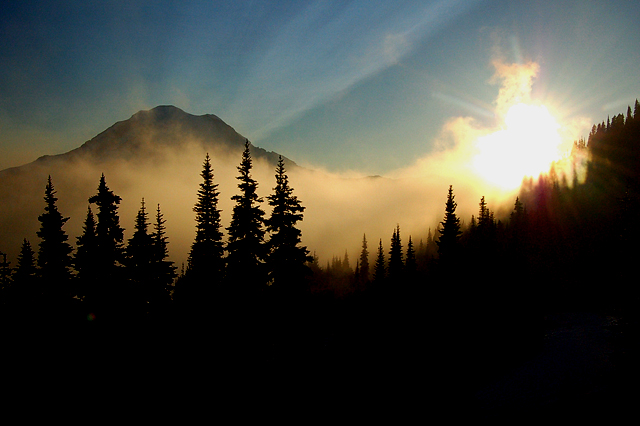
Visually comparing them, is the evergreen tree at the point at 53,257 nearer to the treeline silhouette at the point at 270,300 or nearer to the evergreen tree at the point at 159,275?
the treeline silhouette at the point at 270,300

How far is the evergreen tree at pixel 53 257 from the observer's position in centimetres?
2918

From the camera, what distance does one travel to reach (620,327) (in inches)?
633

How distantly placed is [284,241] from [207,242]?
339 inches

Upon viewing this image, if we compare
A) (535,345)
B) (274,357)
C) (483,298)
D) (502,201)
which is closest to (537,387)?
(535,345)

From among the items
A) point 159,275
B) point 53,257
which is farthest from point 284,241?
point 53,257

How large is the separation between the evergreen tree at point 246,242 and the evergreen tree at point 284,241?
38.9 inches

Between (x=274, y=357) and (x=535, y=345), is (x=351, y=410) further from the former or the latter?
(x=535, y=345)

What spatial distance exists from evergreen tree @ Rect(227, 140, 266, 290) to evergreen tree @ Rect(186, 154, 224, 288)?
9.31 feet

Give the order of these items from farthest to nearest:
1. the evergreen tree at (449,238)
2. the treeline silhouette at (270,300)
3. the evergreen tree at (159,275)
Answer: the evergreen tree at (449,238), the evergreen tree at (159,275), the treeline silhouette at (270,300)

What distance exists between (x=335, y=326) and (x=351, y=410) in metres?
19.0

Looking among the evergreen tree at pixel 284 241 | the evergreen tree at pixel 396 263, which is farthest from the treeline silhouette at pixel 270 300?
the evergreen tree at pixel 396 263

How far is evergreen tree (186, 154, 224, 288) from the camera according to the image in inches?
981

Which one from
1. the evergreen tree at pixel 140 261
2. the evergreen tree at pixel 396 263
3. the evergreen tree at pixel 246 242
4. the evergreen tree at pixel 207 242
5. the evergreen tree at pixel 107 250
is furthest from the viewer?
the evergreen tree at pixel 396 263

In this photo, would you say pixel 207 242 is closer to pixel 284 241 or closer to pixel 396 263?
pixel 284 241
